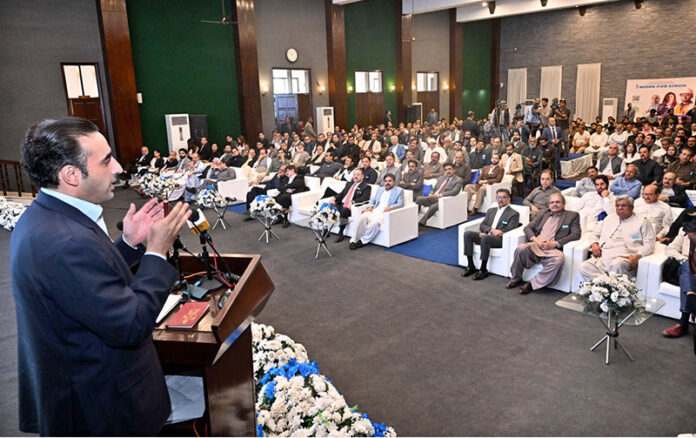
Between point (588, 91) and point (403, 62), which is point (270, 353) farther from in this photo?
point (588, 91)

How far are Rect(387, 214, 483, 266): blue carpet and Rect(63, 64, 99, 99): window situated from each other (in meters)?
10.4

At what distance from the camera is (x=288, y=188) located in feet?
30.4

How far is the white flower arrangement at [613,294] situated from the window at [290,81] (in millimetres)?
14425

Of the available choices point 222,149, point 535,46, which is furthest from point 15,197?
point 535,46

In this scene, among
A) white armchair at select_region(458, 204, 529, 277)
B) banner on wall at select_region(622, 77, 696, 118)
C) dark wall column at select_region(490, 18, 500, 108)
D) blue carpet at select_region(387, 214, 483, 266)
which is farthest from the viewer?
dark wall column at select_region(490, 18, 500, 108)

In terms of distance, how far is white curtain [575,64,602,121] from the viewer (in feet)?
63.9

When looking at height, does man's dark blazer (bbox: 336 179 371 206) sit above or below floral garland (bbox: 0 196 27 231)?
above

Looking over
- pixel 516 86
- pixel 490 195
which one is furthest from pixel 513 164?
pixel 516 86

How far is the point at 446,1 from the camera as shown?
17.2 metres

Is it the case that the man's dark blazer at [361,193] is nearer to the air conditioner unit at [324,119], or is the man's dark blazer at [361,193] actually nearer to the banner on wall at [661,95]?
the air conditioner unit at [324,119]

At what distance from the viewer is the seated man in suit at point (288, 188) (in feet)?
29.5

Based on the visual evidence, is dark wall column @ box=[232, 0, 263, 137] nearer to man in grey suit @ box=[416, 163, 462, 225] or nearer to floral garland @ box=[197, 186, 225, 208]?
floral garland @ box=[197, 186, 225, 208]

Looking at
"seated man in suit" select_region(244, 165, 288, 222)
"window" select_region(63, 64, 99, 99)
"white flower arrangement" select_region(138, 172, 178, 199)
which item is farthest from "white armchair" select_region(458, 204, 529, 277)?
"window" select_region(63, 64, 99, 99)

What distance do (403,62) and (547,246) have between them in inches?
619
